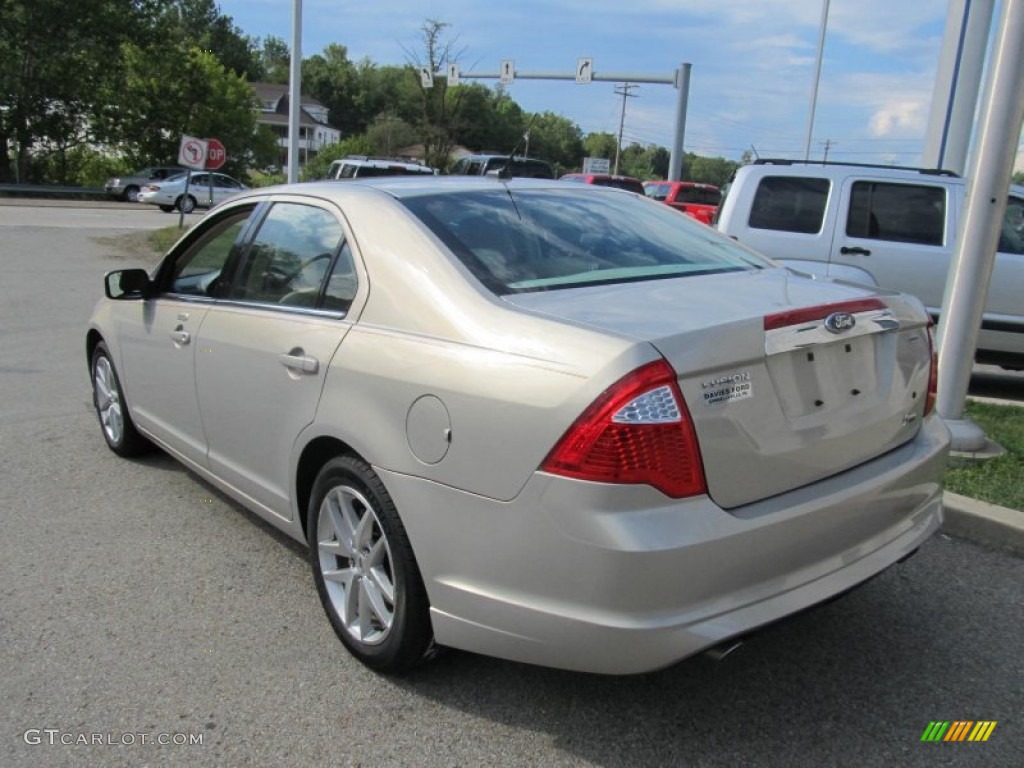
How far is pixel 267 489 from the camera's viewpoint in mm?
3418

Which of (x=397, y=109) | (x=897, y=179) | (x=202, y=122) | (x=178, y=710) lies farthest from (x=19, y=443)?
(x=397, y=109)

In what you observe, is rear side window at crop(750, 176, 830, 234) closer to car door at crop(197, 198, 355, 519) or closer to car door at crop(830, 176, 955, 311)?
car door at crop(830, 176, 955, 311)

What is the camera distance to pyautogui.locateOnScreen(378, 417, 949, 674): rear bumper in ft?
7.11

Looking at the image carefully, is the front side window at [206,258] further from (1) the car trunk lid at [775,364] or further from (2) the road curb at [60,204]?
(2) the road curb at [60,204]

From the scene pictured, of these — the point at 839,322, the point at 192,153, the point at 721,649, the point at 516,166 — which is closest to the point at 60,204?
the point at 192,153

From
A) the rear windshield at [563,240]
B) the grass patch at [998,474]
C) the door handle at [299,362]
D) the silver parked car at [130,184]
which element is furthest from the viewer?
the silver parked car at [130,184]

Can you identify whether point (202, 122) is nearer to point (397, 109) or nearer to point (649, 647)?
point (397, 109)

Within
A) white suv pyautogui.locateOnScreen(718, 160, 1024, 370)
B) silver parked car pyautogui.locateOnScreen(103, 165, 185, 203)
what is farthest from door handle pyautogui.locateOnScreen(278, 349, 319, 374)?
silver parked car pyautogui.locateOnScreen(103, 165, 185, 203)

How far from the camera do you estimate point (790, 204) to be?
316 inches

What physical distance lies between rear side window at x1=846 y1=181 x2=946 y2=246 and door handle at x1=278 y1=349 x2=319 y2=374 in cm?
619

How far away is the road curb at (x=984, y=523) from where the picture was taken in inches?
Answer: 155

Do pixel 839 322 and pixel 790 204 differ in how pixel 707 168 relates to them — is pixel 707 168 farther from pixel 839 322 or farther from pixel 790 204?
pixel 839 322

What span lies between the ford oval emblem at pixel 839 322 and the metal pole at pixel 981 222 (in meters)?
2.71

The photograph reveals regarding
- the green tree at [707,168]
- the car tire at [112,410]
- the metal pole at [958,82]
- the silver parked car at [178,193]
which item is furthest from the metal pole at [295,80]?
the green tree at [707,168]
